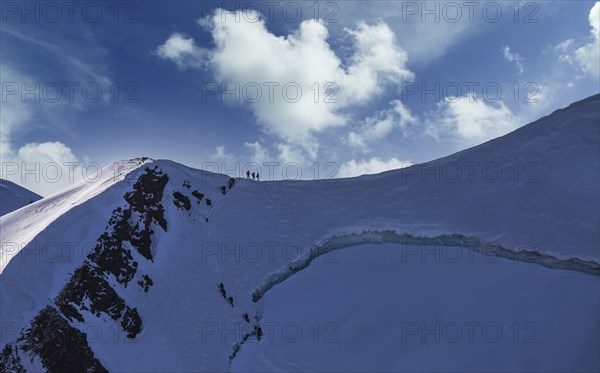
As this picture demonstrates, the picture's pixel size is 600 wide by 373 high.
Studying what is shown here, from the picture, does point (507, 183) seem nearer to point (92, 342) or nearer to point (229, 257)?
point (229, 257)

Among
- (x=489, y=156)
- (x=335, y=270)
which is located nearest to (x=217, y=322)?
(x=335, y=270)

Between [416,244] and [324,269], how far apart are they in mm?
6365

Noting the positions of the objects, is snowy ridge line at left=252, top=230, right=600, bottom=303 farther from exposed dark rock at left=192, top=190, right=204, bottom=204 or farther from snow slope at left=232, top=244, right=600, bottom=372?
exposed dark rock at left=192, top=190, right=204, bottom=204

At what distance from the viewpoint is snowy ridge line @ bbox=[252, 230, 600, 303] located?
2473 centimetres

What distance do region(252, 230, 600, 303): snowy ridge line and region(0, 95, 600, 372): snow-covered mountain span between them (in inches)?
3.8

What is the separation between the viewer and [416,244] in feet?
93.5

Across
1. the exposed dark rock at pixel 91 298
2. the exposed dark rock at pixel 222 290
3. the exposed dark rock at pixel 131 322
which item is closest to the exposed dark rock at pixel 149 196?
the exposed dark rock at pixel 222 290

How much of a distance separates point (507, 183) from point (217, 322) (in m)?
22.0

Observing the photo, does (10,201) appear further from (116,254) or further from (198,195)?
(116,254)

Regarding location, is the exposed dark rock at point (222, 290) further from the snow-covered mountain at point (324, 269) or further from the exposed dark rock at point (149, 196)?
the exposed dark rock at point (149, 196)

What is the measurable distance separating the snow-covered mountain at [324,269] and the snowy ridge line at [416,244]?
10 centimetres

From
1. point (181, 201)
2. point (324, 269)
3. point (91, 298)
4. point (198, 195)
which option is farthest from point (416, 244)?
point (91, 298)

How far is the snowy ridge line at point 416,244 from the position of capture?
24734 millimetres

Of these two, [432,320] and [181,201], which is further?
[181,201]
